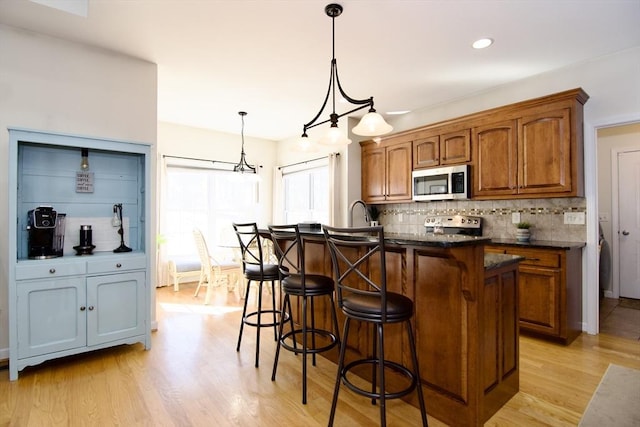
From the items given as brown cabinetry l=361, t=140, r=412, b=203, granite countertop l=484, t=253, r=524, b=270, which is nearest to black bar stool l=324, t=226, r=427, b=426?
granite countertop l=484, t=253, r=524, b=270

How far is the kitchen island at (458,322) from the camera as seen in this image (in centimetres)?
171

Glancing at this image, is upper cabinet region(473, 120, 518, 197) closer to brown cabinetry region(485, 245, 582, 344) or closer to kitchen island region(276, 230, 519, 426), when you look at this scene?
brown cabinetry region(485, 245, 582, 344)

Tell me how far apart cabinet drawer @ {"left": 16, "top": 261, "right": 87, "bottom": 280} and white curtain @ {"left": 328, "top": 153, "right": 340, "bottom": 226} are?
321 cm

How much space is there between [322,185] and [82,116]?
144 inches

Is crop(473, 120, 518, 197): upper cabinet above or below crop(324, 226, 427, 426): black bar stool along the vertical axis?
above

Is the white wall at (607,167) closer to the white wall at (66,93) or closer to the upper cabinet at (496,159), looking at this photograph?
the upper cabinet at (496,159)

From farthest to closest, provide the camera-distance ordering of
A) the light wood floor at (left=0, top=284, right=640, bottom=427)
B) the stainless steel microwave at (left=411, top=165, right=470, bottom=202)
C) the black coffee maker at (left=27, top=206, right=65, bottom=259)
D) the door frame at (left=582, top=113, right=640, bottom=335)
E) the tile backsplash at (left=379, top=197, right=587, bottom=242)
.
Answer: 1. the stainless steel microwave at (left=411, top=165, right=470, bottom=202)
2. the tile backsplash at (left=379, top=197, right=587, bottom=242)
3. the door frame at (left=582, top=113, right=640, bottom=335)
4. the black coffee maker at (left=27, top=206, right=65, bottom=259)
5. the light wood floor at (left=0, top=284, right=640, bottom=427)

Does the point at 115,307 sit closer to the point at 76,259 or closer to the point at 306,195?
the point at 76,259

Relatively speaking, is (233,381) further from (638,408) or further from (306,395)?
(638,408)

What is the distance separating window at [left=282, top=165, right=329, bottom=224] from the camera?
577 cm

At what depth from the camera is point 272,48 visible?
9.65ft

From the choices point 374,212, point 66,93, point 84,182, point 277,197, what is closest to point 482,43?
point 374,212

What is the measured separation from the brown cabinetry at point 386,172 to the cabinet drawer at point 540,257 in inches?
63.6

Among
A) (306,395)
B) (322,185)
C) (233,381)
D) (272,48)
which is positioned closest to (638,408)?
(306,395)
